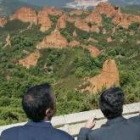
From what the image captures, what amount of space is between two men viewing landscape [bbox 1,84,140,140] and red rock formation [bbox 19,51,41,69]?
71.1m

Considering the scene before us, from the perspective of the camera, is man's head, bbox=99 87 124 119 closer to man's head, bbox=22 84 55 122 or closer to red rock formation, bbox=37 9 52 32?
man's head, bbox=22 84 55 122

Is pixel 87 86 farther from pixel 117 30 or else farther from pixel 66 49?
pixel 117 30

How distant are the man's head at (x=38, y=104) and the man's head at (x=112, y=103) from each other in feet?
1.79

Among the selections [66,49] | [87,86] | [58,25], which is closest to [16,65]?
[66,49]

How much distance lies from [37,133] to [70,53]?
2996 inches

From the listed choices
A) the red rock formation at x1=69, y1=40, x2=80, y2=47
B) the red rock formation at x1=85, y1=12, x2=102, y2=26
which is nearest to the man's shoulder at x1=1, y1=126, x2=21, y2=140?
the red rock formation at x1=69, y1=40, x2=80, y2=47

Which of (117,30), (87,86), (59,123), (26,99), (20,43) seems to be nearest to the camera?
(26,99)

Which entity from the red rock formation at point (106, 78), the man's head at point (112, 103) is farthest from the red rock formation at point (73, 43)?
the man's head at point (112, 103)

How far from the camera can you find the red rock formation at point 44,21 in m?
117

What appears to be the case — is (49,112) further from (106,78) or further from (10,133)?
(106,78)

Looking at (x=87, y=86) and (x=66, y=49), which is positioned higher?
(x=87, y=86)

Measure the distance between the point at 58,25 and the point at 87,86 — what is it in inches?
3243


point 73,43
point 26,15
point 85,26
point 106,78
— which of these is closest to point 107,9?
point 26,15

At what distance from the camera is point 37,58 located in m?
78.6
